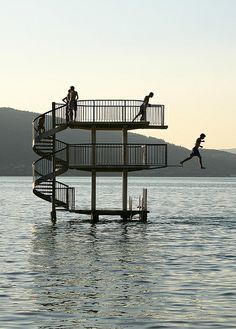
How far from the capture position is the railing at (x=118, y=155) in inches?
2483

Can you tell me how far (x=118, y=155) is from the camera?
212ft

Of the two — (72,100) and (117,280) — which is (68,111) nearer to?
(72,100)

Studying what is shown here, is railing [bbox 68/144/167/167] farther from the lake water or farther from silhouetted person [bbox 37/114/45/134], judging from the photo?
the lake water

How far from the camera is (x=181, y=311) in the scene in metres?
28.5

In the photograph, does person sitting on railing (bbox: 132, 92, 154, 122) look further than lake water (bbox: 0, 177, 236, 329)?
Yes

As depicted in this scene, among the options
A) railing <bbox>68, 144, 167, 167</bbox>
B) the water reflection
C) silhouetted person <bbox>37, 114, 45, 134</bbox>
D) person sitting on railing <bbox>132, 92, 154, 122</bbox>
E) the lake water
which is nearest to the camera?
the lake water

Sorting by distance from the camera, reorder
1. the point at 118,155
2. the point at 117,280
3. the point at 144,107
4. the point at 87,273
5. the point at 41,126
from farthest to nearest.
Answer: the point at 41,126, the point at 118,155, the point at 144,107, the point at 87,273, the point at 117,280

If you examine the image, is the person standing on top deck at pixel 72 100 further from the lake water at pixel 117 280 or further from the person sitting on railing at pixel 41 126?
the lake water at pixel 117 280

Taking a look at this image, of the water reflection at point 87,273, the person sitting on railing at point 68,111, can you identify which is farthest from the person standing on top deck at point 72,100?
the water reflection at point 87,273

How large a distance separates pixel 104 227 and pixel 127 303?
3774 centimetres

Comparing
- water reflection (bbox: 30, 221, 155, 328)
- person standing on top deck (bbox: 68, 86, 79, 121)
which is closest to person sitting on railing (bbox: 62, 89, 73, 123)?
person standing on top deck (bbox: 68, 86, 79, 121)

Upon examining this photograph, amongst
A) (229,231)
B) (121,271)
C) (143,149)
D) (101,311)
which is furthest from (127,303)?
(229,231)

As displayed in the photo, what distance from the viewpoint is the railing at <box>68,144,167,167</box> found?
2483 inches

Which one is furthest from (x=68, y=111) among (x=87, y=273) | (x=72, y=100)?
(x=87, y=273)
